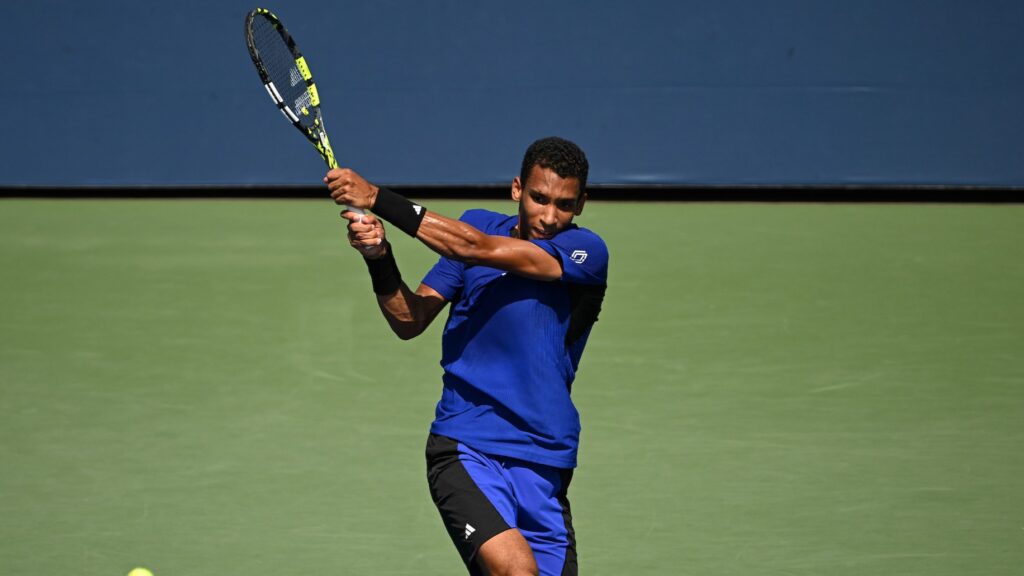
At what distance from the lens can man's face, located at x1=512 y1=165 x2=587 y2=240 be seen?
→ 4.50 meters

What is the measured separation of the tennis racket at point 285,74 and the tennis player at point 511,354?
0.67 m

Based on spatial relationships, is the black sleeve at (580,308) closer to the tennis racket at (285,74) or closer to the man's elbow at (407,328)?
the man's elbow at (407,328)

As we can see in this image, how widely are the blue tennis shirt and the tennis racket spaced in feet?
2.54

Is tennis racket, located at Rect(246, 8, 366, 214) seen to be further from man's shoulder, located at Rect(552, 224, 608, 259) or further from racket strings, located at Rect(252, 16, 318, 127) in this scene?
man's shoulder, located at Rect(552, 224, 608, 259)

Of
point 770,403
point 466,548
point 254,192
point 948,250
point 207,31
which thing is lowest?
point 466,548

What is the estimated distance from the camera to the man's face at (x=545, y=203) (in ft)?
14.8

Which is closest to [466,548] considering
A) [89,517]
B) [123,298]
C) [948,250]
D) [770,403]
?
[89,517]

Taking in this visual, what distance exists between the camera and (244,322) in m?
10.4

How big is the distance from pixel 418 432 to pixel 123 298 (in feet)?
13.8

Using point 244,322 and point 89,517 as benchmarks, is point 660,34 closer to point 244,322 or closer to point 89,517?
point 244,322

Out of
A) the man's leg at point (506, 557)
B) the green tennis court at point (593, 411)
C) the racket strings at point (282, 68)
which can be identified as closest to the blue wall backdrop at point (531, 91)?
the green tennis court at point (593, 411)

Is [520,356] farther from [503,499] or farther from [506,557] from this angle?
[506,557]

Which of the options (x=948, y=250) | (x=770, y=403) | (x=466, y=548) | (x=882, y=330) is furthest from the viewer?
(x=948, y=250)

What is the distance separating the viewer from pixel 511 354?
14.5 ft
